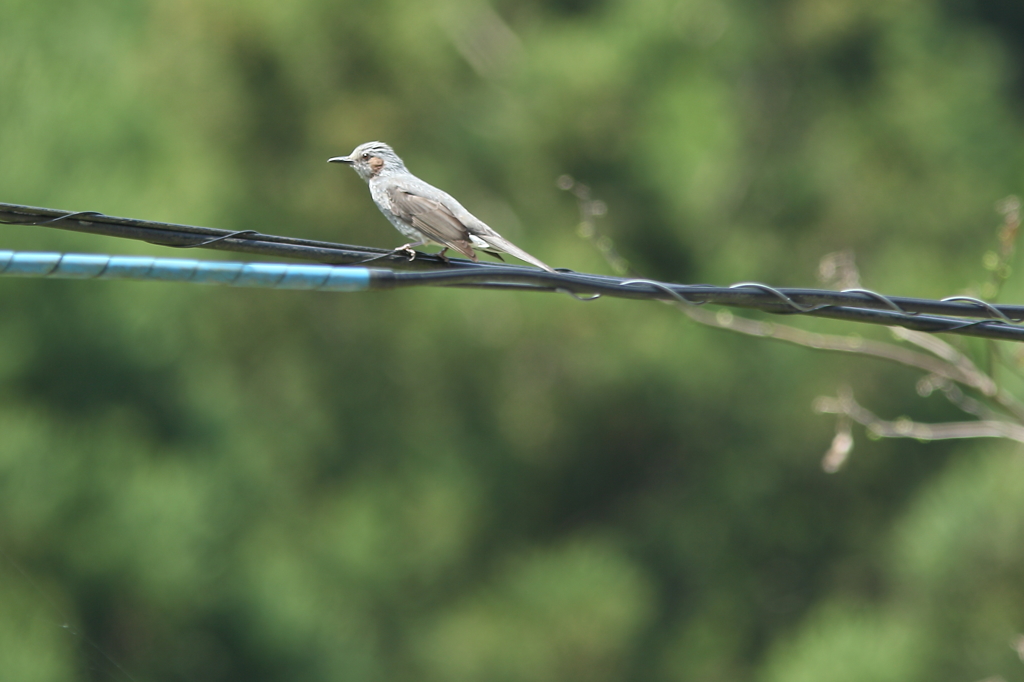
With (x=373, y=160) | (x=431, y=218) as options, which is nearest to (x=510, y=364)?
(x=373, y=160)

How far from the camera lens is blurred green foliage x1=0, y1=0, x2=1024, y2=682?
13.8 meters

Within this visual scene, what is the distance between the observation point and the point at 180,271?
357cm

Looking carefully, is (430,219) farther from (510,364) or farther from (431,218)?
(510,364)

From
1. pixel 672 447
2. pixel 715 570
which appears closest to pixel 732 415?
pixel 672 447

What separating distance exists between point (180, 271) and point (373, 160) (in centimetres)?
319

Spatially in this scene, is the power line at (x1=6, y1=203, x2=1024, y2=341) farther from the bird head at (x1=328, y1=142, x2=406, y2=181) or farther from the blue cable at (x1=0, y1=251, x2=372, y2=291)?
the bird head at (x1=328, y1=142, x2=406, y2=181)

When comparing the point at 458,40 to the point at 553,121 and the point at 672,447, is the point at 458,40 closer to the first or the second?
the point at 553,121

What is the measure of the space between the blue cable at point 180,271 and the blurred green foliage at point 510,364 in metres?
9.52

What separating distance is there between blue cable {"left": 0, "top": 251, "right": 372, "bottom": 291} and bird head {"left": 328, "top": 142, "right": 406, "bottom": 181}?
290cm

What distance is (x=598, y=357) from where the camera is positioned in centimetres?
1580

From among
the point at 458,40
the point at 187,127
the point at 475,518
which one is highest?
the point at 458,40

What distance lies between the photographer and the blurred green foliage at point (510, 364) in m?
13.8

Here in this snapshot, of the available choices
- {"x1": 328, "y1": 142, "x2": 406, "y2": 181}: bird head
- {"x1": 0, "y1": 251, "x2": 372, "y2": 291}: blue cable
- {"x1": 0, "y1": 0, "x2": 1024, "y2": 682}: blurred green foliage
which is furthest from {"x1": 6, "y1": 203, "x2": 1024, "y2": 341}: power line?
{"x1": 0, "y1": 0, "x2": 1024, "y2": 682}: blurred green foliage

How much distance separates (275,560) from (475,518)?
11.4ft
